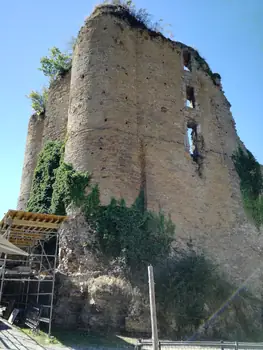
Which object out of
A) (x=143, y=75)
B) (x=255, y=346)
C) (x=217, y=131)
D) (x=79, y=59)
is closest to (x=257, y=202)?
(x=217, y=131)

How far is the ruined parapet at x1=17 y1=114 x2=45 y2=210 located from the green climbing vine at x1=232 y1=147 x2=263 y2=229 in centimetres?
1191

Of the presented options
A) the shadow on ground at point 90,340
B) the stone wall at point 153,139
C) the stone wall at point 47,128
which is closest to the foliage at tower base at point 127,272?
the shadow on ground at point 90,340

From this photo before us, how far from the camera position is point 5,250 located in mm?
6531

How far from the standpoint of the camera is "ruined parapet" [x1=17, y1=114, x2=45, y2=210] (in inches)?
794

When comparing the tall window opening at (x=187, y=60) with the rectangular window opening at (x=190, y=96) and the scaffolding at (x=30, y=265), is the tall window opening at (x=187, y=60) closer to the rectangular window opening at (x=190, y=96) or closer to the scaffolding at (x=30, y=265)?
the rectangular window opening at (x=190, y=96)

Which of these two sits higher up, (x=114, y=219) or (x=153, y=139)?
(x=153, y=139)

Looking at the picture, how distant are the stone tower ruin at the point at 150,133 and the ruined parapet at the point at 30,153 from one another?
0.25ft

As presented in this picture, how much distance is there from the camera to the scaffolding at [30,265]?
36.5 feet

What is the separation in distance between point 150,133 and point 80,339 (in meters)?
10.1

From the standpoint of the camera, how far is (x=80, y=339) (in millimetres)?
10227

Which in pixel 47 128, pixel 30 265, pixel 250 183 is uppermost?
pixel 47 128

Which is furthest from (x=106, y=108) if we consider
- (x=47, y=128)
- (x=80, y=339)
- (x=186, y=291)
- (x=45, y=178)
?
(x=80, y=339)

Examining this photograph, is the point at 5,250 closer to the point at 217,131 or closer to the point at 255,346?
the point at 255,346

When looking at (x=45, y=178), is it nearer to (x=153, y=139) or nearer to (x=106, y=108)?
(x=106, y=108)
